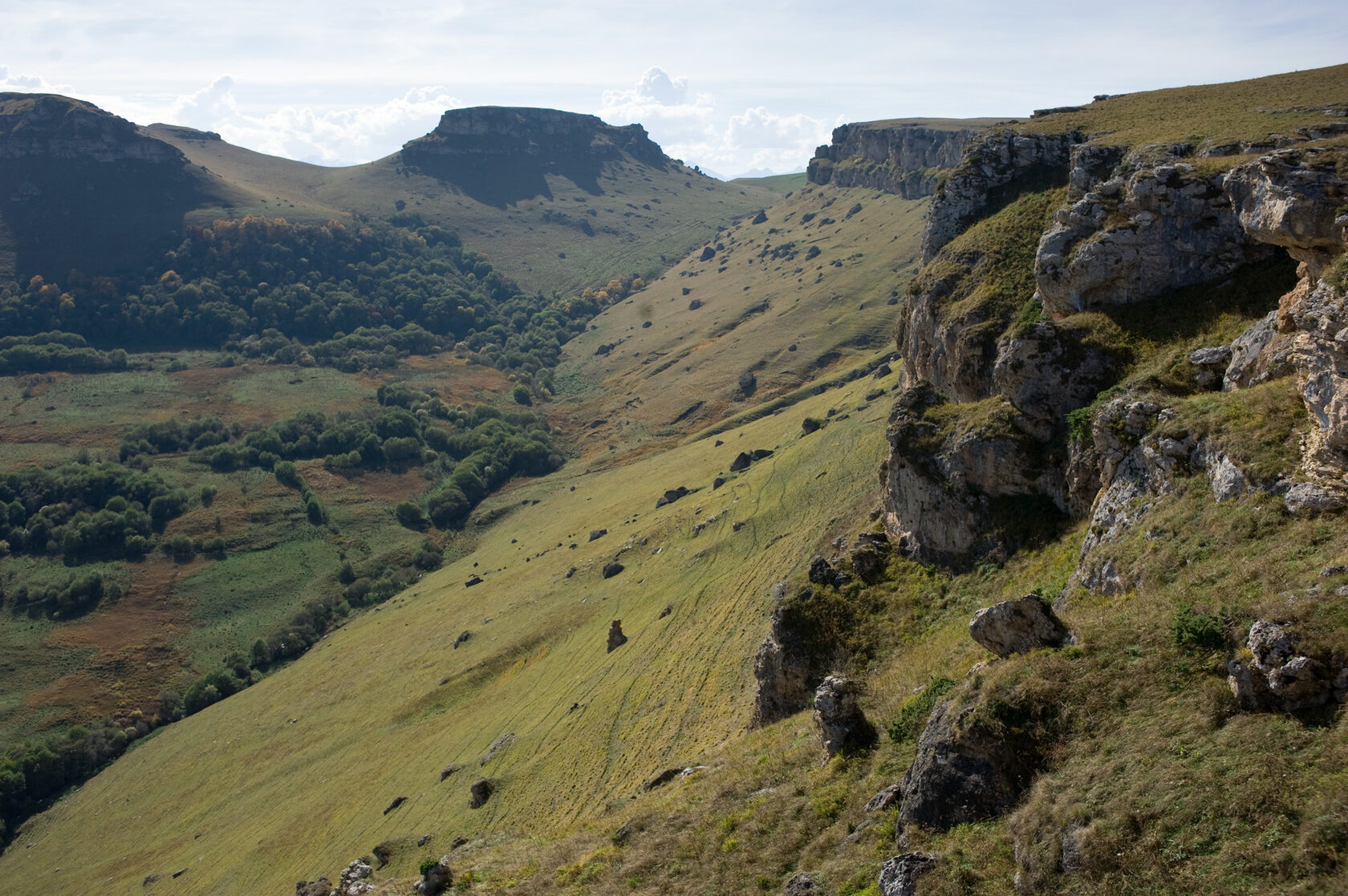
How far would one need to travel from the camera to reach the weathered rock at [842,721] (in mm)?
25312

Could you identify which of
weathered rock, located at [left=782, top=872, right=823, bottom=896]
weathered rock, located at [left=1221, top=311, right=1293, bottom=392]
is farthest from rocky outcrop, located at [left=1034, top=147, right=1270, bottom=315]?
weathered rock, located at [left=782, top=872, right=823, bottom=896]

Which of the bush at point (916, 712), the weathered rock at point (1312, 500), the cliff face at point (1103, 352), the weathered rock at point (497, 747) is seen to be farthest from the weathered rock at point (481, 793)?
the weathered rock at point (1312, 500)

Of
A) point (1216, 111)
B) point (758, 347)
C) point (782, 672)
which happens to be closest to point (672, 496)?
point (782, 672)

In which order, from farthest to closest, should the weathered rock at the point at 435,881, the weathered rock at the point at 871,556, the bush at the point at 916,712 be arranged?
the weathered rock at the point at 871,556 → the weathered rock at the point at 435,881 → the bush at the point at 916,712

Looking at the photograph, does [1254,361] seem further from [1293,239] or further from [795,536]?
[795,536]

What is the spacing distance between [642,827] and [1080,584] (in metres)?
16.8

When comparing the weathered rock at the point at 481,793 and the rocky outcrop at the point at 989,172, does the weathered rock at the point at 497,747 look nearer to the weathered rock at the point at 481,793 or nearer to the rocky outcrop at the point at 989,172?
the weathered rock at the point at 481,793

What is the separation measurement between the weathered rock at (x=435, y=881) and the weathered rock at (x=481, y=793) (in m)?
17.5

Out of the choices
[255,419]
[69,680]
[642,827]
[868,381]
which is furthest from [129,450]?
[642,827]

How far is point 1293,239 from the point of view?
25.7 meters

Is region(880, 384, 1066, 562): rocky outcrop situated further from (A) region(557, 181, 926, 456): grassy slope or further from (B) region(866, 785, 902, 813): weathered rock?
(A) region(557, 181, 926, 456): grassy slope

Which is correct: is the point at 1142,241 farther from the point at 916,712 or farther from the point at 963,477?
the point at 916,712

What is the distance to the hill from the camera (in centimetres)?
1653

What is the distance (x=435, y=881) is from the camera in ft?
100
